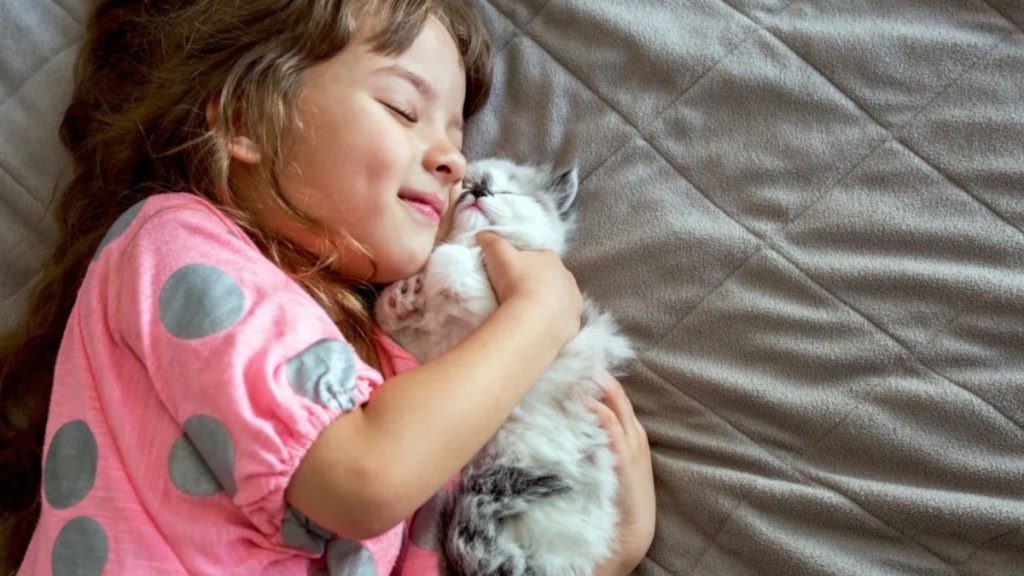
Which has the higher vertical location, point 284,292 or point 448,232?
point 284,292

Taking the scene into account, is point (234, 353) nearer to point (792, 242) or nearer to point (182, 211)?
point (182, 211)

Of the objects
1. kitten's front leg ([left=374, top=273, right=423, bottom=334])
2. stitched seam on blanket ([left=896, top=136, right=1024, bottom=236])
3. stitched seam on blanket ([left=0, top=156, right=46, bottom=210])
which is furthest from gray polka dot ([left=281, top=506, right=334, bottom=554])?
stitched seam on blanket ([left=896, top=136, right=1024, bottom=236])

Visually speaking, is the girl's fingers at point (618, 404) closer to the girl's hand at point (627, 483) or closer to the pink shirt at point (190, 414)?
the girl's hand at point (627, 483)

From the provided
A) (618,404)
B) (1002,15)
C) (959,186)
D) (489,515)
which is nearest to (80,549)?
(489,515)

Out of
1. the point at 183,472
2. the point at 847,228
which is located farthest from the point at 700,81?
the point at 183,472

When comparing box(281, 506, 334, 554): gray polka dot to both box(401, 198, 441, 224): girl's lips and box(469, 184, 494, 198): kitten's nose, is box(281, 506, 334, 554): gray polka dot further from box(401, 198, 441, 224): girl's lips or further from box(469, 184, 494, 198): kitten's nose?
box(469, 184, 494, 198): kitten's nose

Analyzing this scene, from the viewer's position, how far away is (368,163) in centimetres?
110

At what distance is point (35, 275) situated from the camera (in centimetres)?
136

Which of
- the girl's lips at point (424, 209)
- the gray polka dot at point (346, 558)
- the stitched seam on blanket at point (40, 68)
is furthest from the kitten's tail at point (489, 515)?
the stitched seam on blanket at point (40, 68)

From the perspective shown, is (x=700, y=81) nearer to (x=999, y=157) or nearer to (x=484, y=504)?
(x=999, y=157)

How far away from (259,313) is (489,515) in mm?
360

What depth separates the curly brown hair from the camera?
3.65ft

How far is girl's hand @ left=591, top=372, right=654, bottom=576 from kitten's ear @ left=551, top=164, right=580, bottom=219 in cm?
27

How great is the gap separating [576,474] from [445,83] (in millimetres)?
571
